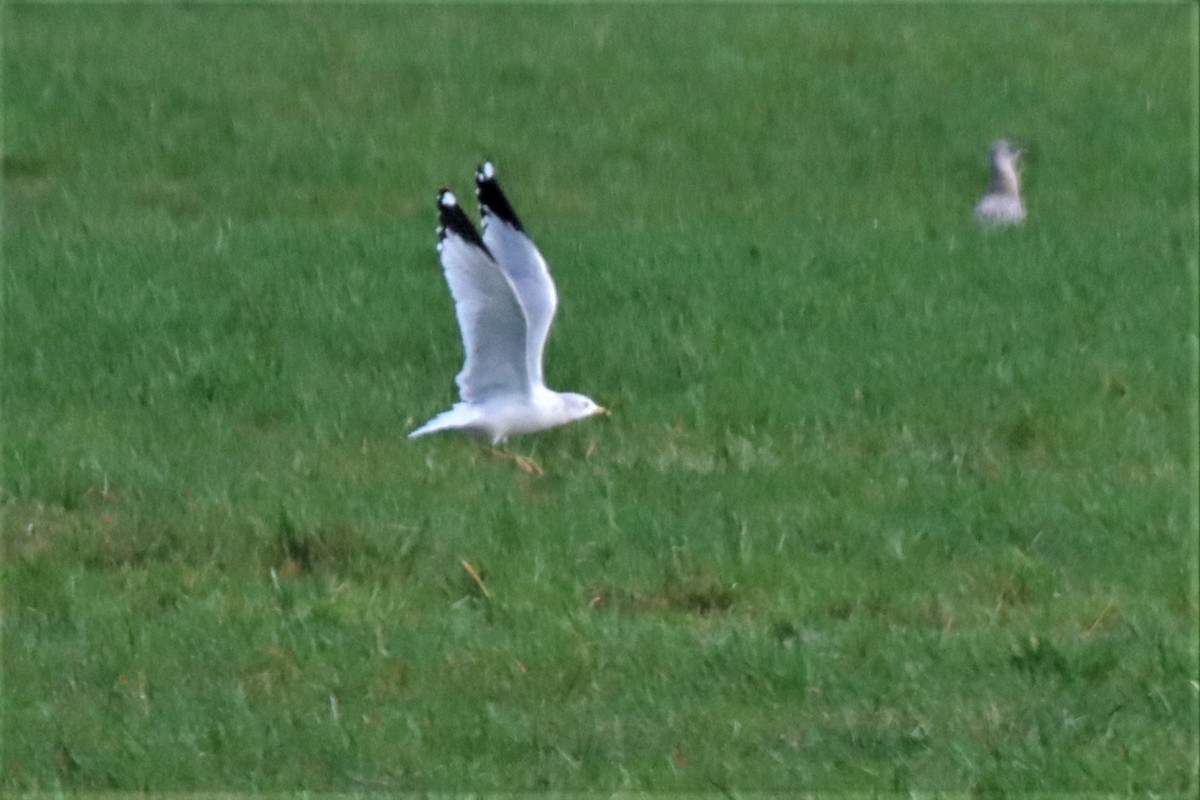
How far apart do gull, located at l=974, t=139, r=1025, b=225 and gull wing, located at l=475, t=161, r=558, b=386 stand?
4.90 m

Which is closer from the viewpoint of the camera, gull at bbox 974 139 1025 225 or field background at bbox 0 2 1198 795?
field background at bbox 0 2 1198 795

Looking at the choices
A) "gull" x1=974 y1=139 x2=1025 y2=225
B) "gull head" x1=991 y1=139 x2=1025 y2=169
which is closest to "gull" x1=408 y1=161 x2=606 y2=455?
"gull" x1=974 y1=139 x2=1025 y2=225

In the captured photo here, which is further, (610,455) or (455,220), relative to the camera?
(610,455)

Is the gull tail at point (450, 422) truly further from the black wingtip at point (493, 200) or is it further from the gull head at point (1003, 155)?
the gull head at point (1003, 155)

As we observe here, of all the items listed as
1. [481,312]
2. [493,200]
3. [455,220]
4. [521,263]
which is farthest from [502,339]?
[455,220]

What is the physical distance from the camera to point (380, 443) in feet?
31.3

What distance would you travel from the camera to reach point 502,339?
965 cm

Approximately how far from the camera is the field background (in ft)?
21.7

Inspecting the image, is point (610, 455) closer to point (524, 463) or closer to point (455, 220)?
point (524, 463)

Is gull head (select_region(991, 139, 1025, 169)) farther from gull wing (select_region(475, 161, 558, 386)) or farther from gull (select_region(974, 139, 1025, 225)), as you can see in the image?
gull wing (select_region(475, 161, 558, 386))

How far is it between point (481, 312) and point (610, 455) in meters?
0.72

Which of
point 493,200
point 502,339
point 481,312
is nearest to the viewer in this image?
point 481,312

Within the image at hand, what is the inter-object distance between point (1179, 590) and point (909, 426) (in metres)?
1.89

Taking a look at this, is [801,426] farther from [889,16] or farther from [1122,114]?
[889,16]
